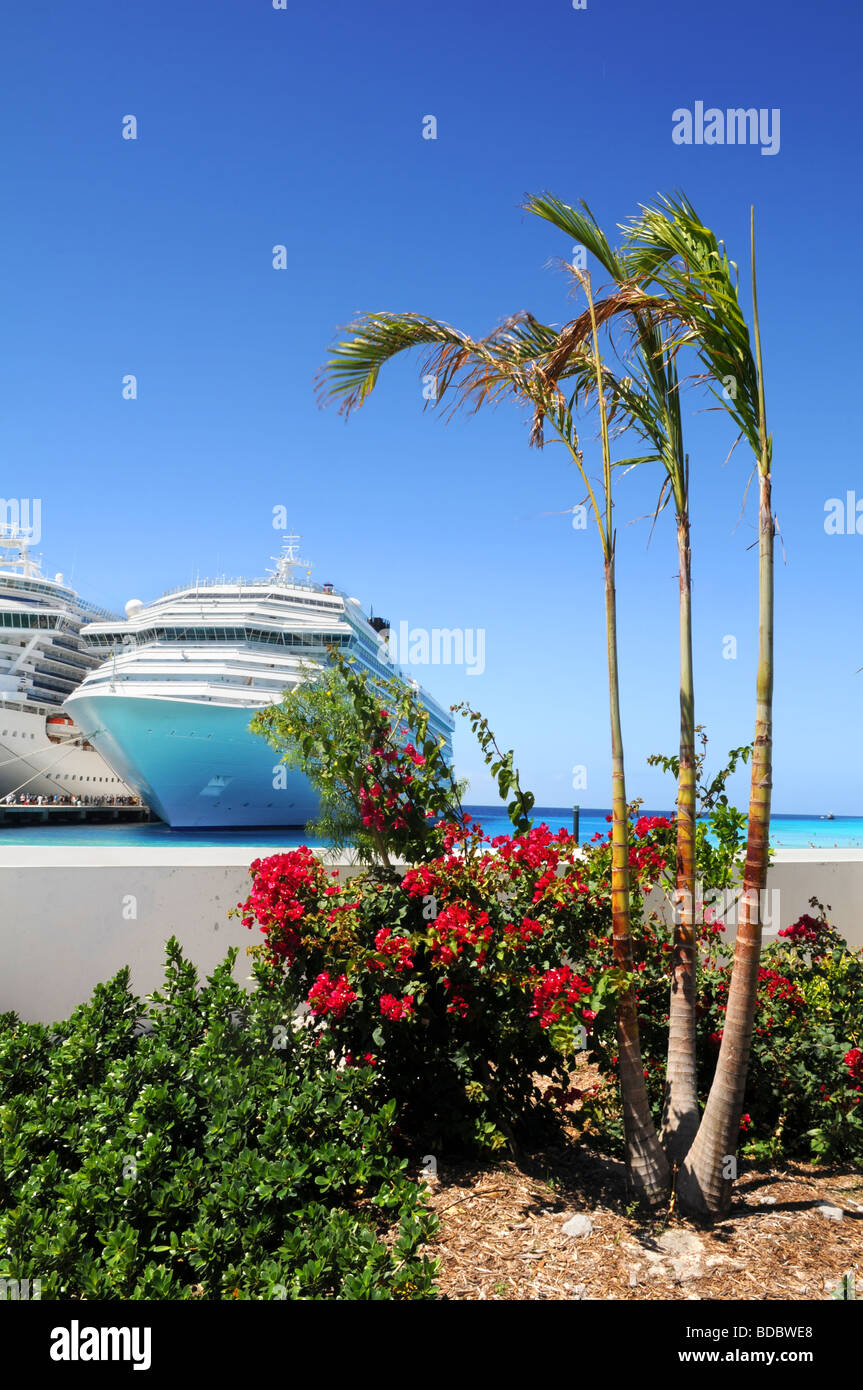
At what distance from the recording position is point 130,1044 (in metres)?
3.85

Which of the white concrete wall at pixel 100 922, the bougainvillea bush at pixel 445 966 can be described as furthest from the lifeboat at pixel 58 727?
the bougainvillea bush at pixel 445 966

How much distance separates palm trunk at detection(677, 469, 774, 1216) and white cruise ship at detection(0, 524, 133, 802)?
154 feet

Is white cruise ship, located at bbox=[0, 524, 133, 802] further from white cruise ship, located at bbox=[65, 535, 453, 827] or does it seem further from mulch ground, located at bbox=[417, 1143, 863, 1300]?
mulch ground, located at bbox=[417, 1143, 863, 1300]

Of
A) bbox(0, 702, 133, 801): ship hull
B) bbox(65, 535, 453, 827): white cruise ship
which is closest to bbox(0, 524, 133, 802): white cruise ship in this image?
bbox(0, 702, 133, 801): ship hull

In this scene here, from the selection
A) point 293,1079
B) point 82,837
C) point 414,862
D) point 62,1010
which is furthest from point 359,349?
point 82,837

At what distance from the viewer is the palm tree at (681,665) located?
3.21 m

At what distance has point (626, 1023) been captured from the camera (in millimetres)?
2980

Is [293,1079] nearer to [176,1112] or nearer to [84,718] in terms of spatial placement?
[176,1112]

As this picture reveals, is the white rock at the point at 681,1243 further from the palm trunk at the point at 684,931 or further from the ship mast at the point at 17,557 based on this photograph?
the ship mast at the point at 17,557

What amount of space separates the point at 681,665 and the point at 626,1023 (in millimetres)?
1493

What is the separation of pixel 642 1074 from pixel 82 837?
45011 mm

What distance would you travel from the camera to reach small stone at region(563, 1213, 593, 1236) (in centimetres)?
268

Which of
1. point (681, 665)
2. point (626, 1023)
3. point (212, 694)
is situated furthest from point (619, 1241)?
point (212, 694)
